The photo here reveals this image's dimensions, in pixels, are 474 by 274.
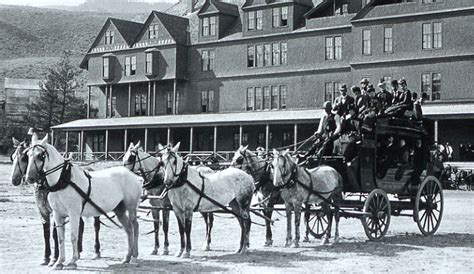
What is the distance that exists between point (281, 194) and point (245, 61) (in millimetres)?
38539

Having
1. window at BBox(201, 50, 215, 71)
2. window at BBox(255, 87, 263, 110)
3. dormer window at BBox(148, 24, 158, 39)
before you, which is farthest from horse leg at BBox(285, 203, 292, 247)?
dormer window at BBox(148, 24, 158, 39)

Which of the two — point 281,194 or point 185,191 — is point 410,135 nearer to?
point 281,194

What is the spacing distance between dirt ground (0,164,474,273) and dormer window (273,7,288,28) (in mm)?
32134

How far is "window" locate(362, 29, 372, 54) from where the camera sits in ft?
149

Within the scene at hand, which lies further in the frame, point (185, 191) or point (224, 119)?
point (224, 119)

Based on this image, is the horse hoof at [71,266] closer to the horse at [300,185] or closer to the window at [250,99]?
the horse at [300,185]

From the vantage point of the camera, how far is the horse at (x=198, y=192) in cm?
1329

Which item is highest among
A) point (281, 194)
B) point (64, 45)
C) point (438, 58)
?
point (64, 45)

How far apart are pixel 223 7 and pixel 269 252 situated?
4329 cm

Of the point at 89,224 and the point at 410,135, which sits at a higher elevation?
the point at 410,135

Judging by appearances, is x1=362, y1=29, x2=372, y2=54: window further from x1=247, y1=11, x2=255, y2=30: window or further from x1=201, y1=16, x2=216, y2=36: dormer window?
x1=201, y1=16, x2=216, y2=36: dormer window

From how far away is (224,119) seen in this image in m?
49.4

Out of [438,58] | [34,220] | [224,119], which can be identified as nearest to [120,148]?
[224,119]

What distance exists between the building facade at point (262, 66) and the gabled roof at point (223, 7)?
0.10 m
